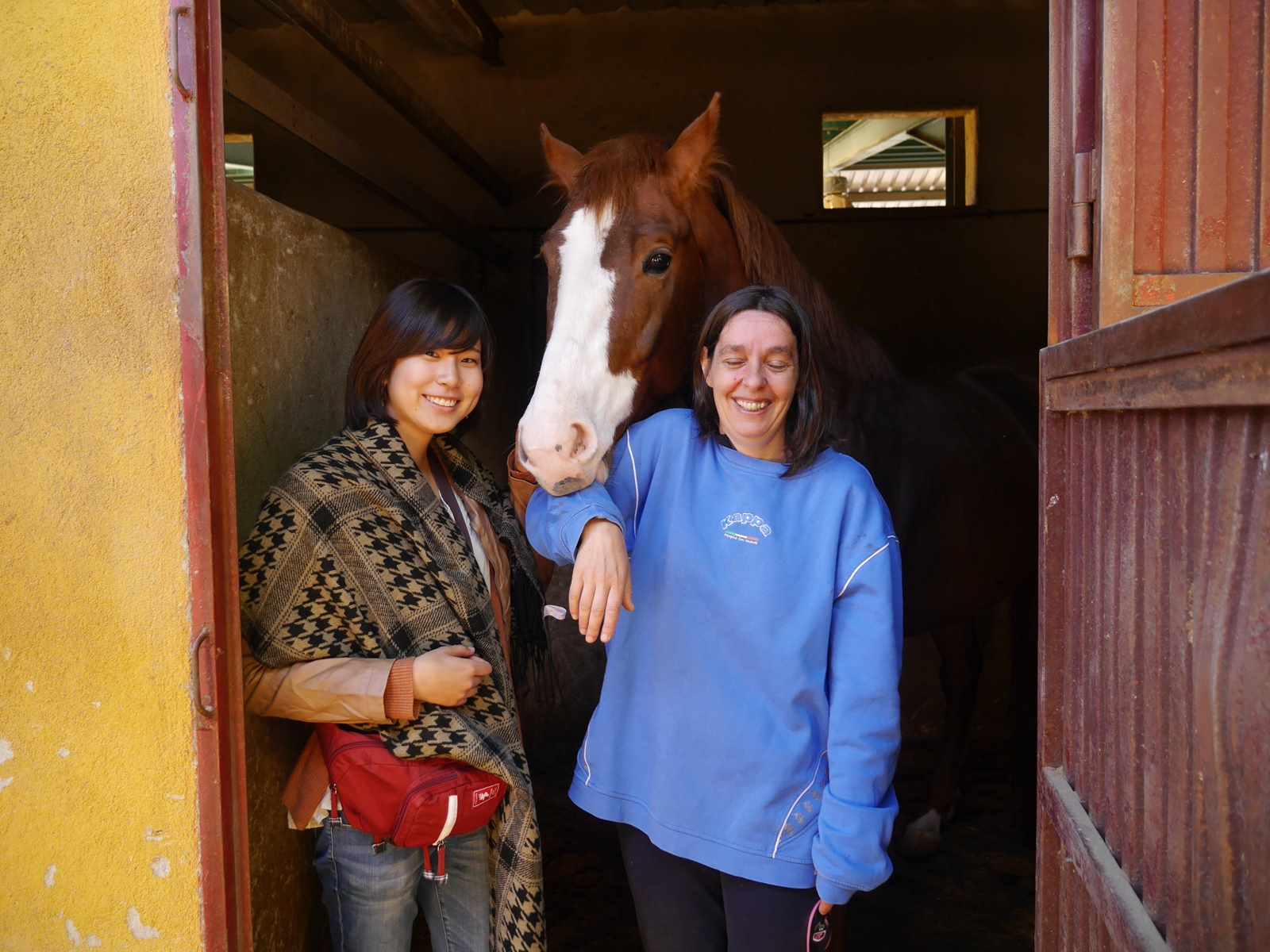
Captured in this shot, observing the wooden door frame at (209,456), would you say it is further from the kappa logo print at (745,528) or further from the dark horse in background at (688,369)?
the kappa logo print at (745,528)

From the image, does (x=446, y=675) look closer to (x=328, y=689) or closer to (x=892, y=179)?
(x=328, y=689)

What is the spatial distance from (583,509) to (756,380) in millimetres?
356

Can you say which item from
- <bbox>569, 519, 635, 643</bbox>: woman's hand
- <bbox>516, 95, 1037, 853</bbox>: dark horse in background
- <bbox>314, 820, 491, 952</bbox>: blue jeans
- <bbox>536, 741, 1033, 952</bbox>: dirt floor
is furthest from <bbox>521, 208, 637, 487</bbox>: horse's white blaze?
<bbox>536, 741, 1033, 952</bbox>: dirt floor

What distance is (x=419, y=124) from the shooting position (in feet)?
10.8

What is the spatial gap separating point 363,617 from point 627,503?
51 cm

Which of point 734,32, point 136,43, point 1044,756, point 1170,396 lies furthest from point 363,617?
point 734,32

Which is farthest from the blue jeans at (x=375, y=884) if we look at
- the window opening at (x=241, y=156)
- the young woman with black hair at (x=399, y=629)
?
the window opening at (x=241, y=156)

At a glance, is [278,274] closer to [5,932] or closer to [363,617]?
[363,617]

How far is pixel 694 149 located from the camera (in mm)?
2258

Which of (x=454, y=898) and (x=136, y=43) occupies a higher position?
(x=136, y=43)

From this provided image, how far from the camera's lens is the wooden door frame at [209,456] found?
1414 millimetres

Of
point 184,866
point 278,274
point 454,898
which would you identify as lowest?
point 454,898

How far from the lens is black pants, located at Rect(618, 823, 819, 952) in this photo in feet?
4.53

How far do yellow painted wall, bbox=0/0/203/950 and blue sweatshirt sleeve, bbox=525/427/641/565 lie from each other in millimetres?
585
